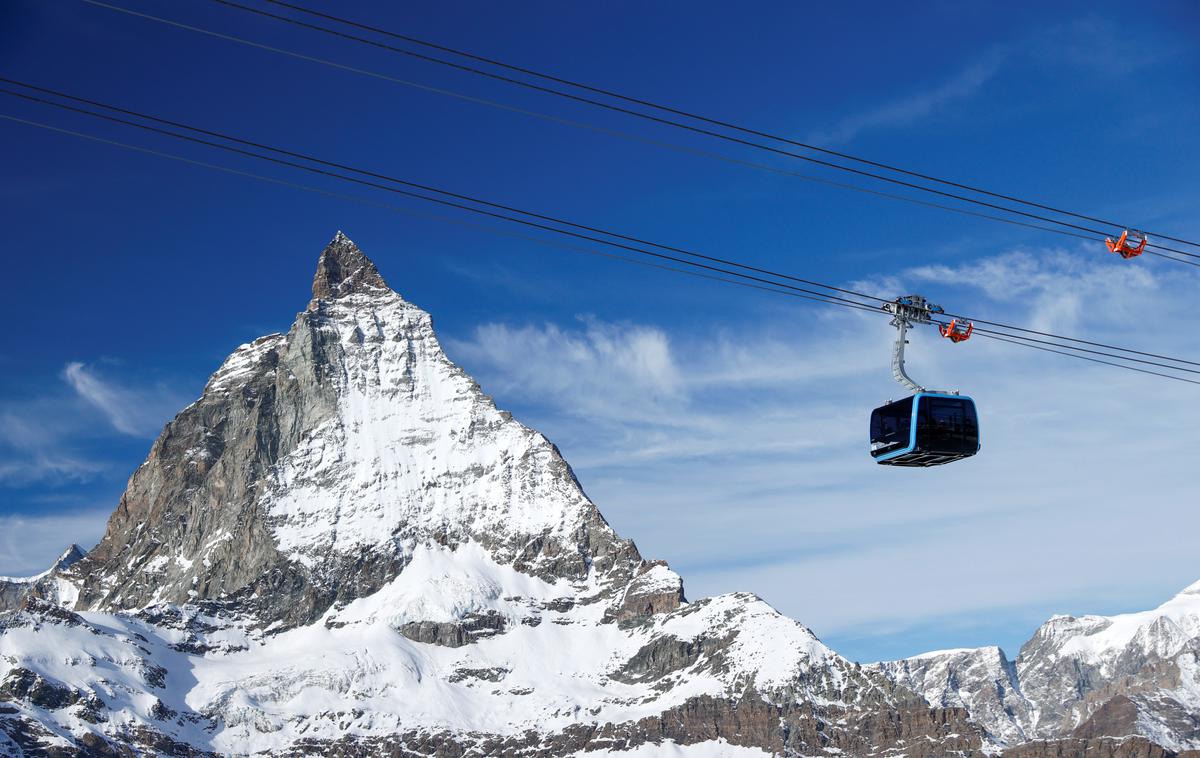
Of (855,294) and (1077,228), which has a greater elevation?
(1077,228)

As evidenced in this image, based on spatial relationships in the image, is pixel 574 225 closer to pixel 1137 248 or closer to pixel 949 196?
pixel 949 196

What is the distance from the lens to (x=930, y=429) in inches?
2603

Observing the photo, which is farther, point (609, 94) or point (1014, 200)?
point (1014, 200)

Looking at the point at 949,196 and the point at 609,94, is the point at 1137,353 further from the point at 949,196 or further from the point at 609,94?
the point at 609,94

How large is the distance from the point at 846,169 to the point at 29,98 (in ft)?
86.8

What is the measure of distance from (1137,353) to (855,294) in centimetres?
1050

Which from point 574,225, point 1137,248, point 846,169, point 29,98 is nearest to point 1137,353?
point 1137,248

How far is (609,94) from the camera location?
166 feet

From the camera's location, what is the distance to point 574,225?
5244 cm

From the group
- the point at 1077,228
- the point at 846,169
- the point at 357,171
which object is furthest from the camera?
the point at 1077,228

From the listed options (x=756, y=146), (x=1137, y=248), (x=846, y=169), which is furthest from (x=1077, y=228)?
(x=756, y=146)

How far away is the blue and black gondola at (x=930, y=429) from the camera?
66.1 m

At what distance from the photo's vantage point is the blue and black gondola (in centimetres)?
6606

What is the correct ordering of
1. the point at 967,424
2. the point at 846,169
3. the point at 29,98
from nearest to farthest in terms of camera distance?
the point at 29,98 < the point at 846,169 < the point at 967,424
